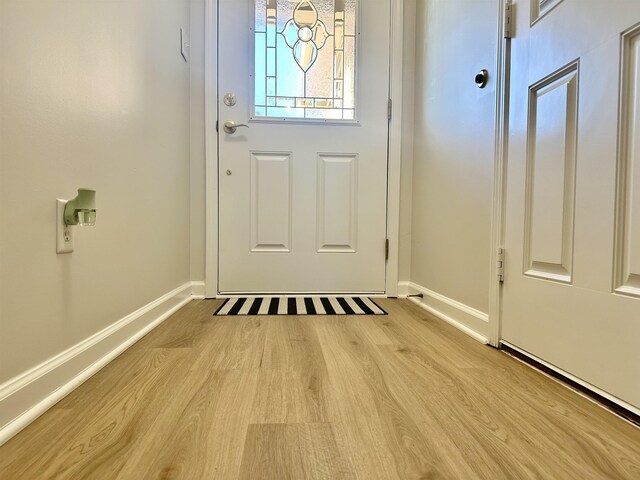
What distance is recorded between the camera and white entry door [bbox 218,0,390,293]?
6.23 feet

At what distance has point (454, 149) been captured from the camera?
1.52m

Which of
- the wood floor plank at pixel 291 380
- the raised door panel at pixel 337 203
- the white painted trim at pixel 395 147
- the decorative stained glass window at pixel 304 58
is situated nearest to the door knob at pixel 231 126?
the decorative stained glass window at pixel 304 58

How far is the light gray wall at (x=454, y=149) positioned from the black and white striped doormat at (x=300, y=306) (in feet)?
1.13

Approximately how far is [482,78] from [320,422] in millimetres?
1266

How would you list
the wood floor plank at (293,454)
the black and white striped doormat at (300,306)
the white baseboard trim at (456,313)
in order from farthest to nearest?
the black and white striped doormat at (300,306), the white baseboard trim at (456,313), the wood floor plank at (293,454)

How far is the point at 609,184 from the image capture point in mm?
803

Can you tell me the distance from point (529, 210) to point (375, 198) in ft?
3.19

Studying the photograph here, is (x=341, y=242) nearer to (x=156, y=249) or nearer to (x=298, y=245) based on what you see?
(x=298, y=245)

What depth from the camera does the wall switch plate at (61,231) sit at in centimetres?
82

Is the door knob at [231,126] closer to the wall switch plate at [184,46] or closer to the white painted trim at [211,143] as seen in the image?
the white painted trim at [211,143]

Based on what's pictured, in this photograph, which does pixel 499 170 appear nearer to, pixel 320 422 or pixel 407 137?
pixel 407 137

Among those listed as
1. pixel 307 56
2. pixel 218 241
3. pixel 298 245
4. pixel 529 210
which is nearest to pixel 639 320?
pixel 529 210

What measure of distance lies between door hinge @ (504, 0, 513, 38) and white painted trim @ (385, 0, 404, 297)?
813 mm

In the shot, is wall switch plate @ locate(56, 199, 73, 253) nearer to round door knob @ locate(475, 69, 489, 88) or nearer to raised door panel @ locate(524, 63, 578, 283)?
raised door panel @ locate(524, 63, 578, 283)
